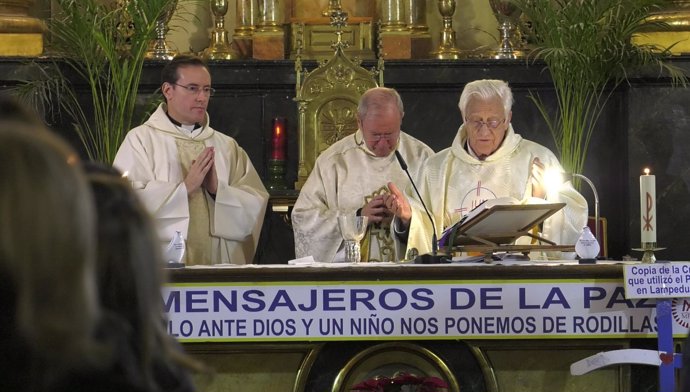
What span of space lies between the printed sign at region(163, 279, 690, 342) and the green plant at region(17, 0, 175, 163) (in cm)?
314

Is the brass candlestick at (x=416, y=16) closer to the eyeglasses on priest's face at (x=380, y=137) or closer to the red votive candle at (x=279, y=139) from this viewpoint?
the red votive candle at (x=279, y=139)

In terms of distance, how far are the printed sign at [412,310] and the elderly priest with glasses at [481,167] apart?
1.29 meters

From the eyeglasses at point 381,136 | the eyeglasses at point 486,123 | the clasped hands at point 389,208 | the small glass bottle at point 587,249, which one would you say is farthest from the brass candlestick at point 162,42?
the small glass bottle at point 587,249

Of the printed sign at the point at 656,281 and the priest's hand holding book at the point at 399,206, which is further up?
the priest's hand holding book at the point at 399,206

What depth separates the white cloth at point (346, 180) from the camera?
719cm

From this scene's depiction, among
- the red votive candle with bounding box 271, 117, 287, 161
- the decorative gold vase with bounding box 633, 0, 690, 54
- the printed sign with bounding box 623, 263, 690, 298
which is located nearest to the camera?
the printed sign with bounding box 623, 263, 690, 298

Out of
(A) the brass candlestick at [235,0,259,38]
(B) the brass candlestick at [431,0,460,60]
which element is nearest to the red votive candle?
(A) the brass candlestick at [235,0,259,38]

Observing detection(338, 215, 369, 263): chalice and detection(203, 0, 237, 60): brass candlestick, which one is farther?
detection(203, 0, 237, 60): brass candlestick

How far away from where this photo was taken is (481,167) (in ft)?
22.9

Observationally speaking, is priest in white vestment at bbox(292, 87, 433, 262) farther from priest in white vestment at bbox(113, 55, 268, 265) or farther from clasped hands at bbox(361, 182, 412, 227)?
priest in white vestment at bbox(113, 55, 268, 265)

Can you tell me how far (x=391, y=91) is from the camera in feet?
23.3

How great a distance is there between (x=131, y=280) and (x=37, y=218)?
0.23 meters

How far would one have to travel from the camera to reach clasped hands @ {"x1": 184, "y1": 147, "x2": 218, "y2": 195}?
6.98 metres

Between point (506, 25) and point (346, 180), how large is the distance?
91.0 inches
